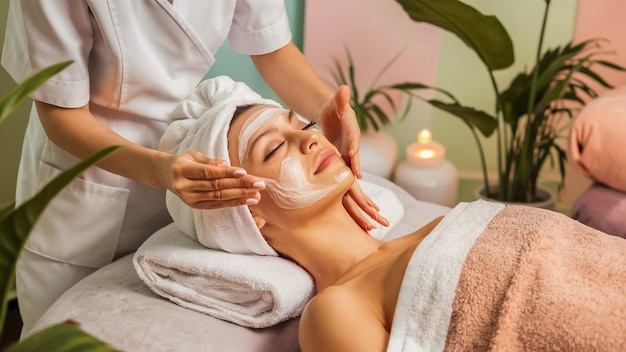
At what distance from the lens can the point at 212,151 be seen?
4.10ft

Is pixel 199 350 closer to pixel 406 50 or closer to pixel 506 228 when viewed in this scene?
pixel 506 228

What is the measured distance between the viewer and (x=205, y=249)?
1.28 meters

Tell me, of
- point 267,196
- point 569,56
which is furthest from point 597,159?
point 267,196

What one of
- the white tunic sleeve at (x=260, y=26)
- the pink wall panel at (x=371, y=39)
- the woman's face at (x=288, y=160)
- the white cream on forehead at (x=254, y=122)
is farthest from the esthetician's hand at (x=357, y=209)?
the pink wall panel at (x=371, y=39)

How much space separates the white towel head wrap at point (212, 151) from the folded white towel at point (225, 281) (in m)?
0.02

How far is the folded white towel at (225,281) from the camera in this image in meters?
1.20

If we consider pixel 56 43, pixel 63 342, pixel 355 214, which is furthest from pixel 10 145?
pixel 63 342

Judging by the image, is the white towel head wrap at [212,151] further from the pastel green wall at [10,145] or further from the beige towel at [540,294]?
the pastel green wall at [10,145]

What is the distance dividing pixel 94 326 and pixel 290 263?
13.9 inches

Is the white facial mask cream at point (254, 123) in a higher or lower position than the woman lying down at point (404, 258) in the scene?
higher

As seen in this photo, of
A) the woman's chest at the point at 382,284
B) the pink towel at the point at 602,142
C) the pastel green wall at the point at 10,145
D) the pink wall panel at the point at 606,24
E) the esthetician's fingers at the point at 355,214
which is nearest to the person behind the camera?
the woman's chest at the point at 382,284

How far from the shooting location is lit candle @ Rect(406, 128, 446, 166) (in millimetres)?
2360

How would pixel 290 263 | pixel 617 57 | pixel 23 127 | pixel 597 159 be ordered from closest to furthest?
1. pixel 290 263
2. pixel 597 159
3. pixel 23 127
4. pixel 617 57

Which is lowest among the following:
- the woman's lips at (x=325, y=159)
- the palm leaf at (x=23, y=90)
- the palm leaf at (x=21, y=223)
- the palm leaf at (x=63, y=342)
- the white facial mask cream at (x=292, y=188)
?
the white facial mask cream at (x=292, y=188)
